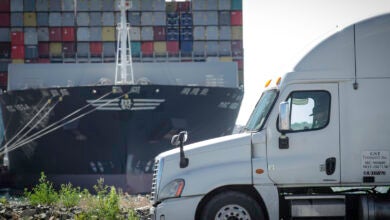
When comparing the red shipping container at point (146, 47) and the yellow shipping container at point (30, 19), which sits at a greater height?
the yellow shipping container at point (30, 19)

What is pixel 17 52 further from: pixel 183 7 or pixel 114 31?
pixel 183 7

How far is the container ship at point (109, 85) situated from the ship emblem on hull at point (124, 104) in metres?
0.04

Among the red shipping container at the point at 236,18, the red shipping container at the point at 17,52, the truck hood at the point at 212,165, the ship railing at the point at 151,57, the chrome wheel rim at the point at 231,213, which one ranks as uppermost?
the red shipping container at the point at 236,18

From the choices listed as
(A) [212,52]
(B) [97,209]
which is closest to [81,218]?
(B) [97,209]

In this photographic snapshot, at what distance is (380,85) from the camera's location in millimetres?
9352

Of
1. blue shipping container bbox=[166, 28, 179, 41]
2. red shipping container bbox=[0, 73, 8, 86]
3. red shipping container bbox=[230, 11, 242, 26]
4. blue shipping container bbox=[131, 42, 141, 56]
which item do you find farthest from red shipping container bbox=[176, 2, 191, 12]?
red shipping container bbox=[0, 73, 8, 86]

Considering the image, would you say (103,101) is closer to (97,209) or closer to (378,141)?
(97,209)

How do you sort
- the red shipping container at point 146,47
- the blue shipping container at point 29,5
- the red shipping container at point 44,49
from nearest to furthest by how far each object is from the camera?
the red shipping container at point 146,47
the red shipping container at point 44,49
the blue shipping container at point 29,5

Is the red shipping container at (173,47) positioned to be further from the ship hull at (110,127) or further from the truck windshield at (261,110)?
the truck windshield at (261,110)

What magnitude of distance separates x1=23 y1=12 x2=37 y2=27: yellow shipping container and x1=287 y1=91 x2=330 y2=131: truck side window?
3150 cm

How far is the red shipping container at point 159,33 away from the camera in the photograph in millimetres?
37625

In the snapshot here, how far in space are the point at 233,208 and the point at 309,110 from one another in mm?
1714

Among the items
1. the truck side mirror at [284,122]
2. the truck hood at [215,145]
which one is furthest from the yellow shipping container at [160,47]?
the truck side mirror at [284,122]

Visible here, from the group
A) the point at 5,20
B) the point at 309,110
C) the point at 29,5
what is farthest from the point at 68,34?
the point at 309,110
